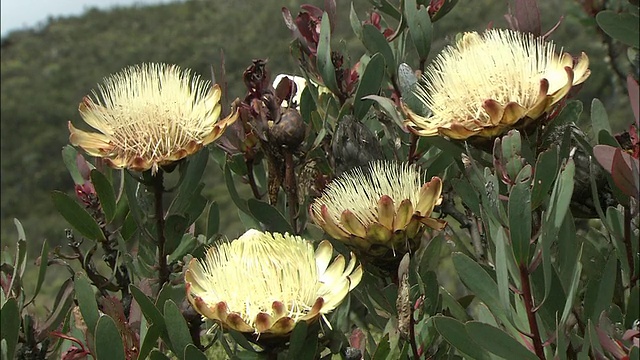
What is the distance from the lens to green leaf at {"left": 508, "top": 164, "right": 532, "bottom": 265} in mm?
778

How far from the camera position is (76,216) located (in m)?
1.28

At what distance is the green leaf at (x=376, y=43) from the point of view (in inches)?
47.2

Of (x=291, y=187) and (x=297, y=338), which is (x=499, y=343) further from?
(x=291, y=187)

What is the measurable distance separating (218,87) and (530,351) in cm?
61

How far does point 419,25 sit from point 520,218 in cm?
52

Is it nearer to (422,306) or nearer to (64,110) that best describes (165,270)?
(422,306)

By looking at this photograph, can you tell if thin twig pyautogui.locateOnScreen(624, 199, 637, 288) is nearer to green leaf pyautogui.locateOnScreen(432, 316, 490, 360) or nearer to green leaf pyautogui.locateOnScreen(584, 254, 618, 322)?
green leaf pyautogui.locateOnScreen(584, 254, 618, 322)

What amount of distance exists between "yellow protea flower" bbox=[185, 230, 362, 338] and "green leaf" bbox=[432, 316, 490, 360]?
11 cm

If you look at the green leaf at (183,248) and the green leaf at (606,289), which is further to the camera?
the green leaf at (183,248)

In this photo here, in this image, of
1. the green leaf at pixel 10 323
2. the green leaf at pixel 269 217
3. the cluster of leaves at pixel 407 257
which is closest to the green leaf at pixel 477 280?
the cluster of leaves at pixel 407 257

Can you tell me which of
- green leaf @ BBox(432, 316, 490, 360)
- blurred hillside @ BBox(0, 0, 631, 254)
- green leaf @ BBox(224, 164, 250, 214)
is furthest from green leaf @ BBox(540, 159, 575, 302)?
blurred hillside @ BBox(0, 0, 631, 254)

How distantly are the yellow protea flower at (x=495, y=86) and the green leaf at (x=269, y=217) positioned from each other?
0.76 ft

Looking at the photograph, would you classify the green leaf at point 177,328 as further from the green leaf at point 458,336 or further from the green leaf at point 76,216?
the green leaf at point 76,216

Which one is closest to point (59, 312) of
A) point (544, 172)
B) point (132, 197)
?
point (132, 197)
